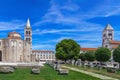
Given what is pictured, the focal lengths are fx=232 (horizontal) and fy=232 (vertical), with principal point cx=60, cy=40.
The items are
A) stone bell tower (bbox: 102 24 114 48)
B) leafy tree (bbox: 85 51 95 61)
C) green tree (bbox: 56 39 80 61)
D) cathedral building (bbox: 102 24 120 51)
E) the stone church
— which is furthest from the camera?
stone bell tower (bbox: 102 24 114 48)

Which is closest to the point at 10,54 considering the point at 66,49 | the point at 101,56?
the point at 66,49

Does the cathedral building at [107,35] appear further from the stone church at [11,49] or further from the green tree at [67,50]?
the green tree at [67,50]

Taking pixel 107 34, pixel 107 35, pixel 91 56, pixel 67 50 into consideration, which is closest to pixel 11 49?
pixel 67 50

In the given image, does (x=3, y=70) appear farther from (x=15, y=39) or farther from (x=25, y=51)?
(x=25, y=51)

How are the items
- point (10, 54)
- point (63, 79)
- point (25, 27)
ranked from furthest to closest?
point (25, 27)
point (10, 54)
point (63, 79)

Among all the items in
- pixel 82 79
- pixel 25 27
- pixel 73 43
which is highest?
pixel 25 27

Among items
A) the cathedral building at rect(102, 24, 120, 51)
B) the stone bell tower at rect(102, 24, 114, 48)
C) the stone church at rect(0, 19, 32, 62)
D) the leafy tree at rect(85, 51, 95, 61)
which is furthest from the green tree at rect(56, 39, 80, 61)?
the stone bell tower at rect(102, 24, 114, 48)

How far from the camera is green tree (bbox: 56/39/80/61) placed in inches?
3014

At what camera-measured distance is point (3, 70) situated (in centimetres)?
2153

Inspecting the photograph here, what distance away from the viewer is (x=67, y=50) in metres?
78.2

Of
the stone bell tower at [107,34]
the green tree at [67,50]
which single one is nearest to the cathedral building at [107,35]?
the stone bell tower at [107,34]

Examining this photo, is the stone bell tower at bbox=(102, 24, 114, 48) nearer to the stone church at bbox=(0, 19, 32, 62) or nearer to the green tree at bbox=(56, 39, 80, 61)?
the stone church at bbox=(0, 19, 32, 62)

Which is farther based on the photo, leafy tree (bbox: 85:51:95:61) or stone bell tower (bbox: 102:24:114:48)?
stone bell tower (bbox: 102:24:114:48)

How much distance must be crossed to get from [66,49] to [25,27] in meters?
56.1
